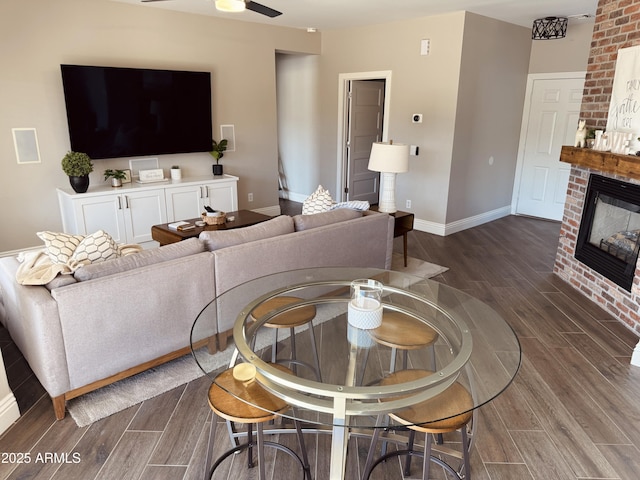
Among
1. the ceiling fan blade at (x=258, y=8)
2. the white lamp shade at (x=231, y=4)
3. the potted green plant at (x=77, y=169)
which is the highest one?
the ceiling fan blade at (x=258, y=8)

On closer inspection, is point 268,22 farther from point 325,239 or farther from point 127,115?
point 325,239

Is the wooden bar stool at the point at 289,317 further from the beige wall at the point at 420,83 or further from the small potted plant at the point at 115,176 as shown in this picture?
the beige wall at the point at 420,83

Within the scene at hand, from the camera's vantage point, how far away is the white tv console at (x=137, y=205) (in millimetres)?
4586

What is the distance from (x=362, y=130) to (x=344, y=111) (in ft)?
1.46

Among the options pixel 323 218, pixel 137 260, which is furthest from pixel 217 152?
pixel 137 260

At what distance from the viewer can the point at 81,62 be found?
15.4 ft

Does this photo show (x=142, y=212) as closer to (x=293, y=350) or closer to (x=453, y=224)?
(x=293, y=350)

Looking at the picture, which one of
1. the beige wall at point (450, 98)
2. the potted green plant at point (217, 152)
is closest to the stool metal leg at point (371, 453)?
the beige wall at point (450, 98)

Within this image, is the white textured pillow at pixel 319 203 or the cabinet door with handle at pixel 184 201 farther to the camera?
the cabinet door with handle at pixel 184 201

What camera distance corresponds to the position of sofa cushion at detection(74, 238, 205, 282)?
2.33 metres

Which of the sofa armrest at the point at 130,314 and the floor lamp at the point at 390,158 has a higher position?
the floor lamp at the point at 390,158

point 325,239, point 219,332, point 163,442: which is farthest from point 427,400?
point 325,239

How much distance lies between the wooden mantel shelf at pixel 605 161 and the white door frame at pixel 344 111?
101 inches

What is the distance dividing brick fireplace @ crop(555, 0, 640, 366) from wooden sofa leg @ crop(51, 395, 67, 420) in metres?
3.40
